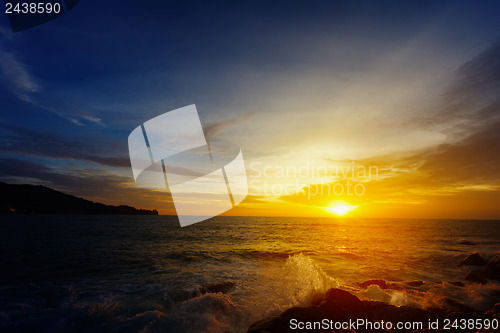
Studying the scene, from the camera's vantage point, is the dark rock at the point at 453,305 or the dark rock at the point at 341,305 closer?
the dark rock at the point at 341,305

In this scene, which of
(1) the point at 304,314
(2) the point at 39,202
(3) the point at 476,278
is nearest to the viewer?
(1) the point at 304,314

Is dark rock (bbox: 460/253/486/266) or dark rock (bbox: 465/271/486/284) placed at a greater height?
dark rock (bbox: 465/271/486/284)

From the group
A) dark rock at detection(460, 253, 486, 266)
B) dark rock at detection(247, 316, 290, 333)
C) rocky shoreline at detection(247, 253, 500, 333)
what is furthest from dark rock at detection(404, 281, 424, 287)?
dark rock at detection(247, 316, 290, 333)

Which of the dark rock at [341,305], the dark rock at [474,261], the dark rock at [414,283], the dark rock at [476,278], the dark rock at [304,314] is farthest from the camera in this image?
the dark rock at [474,261]

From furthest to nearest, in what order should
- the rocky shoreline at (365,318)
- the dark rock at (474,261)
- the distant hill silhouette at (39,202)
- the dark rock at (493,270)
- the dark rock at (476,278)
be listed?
the distant hill silhouette at (39,202), the dark rock at (474,261), the dark rock at (493,270), the dark rock at (476,278), the rocky shoreline at (365,318)

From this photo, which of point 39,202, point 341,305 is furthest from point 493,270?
point 39,202

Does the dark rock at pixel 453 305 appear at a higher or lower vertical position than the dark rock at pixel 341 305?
lower

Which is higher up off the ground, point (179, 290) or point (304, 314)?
point (304, 314)

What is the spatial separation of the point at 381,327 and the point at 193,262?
17.0 m

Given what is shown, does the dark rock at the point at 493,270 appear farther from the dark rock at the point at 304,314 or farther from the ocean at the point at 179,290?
the dark rock at the point at 304,314

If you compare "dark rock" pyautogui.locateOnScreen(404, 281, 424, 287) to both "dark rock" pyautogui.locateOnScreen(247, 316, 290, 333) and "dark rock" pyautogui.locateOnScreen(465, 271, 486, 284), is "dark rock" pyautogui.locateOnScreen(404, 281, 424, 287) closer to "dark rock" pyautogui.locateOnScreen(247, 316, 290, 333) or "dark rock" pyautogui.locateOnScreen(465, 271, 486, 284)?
"dark rock" pyautogui.locateOnScreen(465, 271, 486, 284)

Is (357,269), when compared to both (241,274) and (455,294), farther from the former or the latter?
(241,274)

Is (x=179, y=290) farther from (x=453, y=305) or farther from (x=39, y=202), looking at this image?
(x=39, y=202)

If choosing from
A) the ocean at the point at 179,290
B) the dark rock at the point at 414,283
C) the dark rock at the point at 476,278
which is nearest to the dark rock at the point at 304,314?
the ocean at the point at 179,290
